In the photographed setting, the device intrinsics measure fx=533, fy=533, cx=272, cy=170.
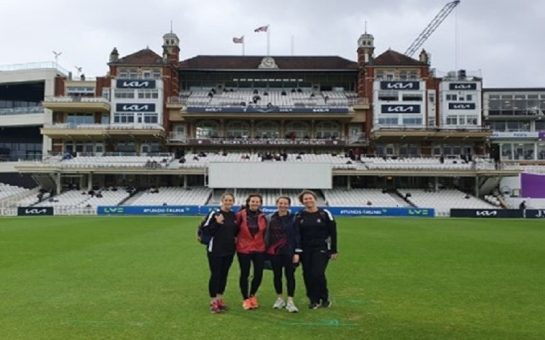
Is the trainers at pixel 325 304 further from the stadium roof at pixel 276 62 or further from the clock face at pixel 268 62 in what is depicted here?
the clock face at pixel 268 62

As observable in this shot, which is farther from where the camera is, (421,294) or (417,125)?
(417,125)

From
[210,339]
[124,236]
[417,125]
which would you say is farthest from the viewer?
[417,125]

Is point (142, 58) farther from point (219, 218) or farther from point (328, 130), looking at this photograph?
point (219, 218)

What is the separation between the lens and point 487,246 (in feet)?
70.3

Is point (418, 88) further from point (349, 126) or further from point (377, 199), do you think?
point (377, 199)

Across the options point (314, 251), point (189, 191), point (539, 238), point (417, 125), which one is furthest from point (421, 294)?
point (417, 125)

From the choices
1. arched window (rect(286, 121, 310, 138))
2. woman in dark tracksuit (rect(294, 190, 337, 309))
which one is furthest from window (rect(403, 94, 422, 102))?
woman in dark tracksuit (rect(294, 190, 337, 309))

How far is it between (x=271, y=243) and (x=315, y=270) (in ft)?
3.13

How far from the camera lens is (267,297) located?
35.5ft

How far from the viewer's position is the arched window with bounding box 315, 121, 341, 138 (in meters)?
68.7

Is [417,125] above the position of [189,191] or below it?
above

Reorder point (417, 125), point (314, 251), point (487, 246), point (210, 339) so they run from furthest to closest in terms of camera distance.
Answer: point (417, 125), point (487, 246), point (314, 251), point (210, 339)

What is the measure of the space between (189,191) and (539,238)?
134ft

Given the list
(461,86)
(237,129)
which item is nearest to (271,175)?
(237,129)
